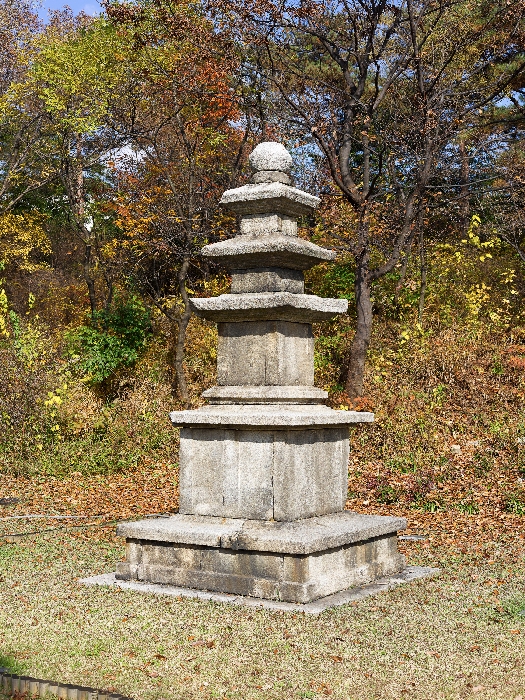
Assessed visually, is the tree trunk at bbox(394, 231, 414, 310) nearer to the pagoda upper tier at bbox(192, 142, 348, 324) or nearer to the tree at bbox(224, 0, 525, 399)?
the tree at bbox(224, 0, 525, 399)

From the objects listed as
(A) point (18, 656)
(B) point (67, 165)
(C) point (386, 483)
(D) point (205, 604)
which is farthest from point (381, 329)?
(A) point (18, 656)

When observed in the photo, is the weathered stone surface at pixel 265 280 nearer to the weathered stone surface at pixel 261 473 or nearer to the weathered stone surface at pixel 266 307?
the weathered stone surface at pixel 266 307

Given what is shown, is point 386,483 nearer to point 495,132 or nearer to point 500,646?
point 500,646

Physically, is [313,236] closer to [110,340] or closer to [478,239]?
[478,239]

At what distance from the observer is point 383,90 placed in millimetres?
17578

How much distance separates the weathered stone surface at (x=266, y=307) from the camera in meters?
8.12

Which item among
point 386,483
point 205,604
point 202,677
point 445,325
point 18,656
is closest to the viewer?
point 202,677

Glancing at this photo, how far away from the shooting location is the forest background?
15711mm

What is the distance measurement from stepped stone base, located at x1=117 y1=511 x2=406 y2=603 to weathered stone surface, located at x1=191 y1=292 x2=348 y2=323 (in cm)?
200

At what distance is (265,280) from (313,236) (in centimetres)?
1131

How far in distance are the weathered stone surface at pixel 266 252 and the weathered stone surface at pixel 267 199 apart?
28 centimetres

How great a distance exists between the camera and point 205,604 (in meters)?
7.28

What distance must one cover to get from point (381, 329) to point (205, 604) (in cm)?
1303

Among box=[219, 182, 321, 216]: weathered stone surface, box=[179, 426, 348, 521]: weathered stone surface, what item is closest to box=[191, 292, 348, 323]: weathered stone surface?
box=[219, 182, 321, 216]: weathered stone surface
